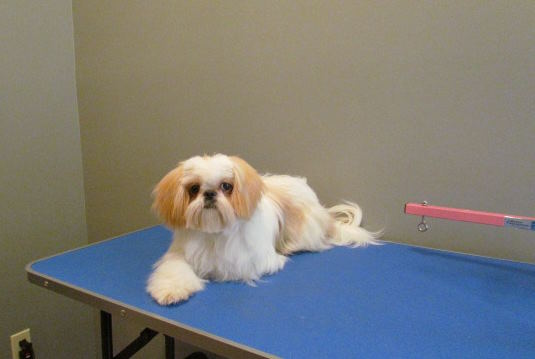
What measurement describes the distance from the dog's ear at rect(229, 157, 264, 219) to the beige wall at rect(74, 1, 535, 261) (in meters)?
0.51

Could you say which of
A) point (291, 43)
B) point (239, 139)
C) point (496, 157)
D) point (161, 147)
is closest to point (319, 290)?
point (496, 157)

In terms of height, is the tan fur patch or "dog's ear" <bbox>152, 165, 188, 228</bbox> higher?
"dog's ear" <bbox>152, 165, 188, 228</bbox>

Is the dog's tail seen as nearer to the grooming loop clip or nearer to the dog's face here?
the grooming loop clip

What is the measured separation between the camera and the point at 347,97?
4.35 feet

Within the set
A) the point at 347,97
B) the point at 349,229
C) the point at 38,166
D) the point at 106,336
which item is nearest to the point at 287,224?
the point at 349,229

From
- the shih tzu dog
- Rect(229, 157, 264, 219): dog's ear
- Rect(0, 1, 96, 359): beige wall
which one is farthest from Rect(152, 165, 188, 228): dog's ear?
Rect(0, 1, 96, 359): beige wall

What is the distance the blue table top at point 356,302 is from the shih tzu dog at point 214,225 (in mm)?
39

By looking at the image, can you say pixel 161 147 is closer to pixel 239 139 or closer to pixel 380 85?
pixel 239 139

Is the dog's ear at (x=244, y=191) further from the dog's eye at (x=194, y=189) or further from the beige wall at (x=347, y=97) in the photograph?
the beige wall at (x=347, y=97)

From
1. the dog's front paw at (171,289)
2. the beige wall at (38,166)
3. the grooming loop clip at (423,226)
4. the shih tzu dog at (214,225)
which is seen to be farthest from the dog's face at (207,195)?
the beige wall at (38,166)

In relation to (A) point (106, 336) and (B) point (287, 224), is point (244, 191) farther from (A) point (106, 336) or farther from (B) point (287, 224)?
(A) point (106, 336)

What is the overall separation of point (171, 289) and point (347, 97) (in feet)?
2.95

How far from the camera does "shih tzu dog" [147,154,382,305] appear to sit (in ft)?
3.01

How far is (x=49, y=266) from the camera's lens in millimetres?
1079
